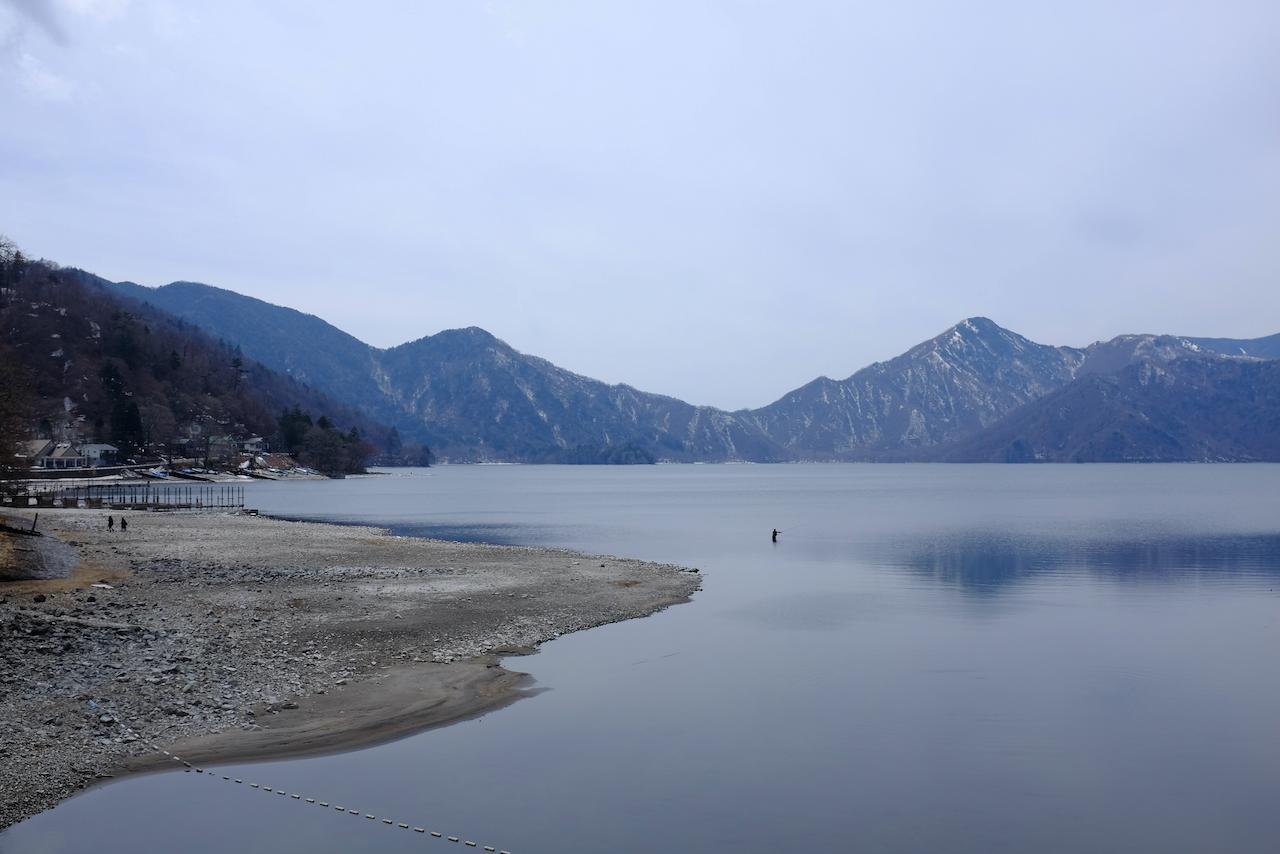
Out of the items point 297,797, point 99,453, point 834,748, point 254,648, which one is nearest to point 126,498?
point 99,453

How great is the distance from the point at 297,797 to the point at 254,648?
385 inches

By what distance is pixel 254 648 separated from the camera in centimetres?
2566

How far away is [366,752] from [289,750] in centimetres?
160

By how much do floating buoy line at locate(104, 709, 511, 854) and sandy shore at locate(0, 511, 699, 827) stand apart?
22cm

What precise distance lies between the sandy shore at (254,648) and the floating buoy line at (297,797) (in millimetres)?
216

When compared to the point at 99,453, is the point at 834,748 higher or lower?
lower

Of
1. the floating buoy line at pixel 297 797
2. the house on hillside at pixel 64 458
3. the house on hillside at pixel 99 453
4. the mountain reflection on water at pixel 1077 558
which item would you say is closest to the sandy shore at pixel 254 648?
the floating buoy line at pixel 297 797

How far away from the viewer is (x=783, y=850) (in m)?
15.3

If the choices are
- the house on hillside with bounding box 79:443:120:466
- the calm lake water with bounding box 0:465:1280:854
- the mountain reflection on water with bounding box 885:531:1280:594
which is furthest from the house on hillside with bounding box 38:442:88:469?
the calm lake water with bounding box 0:465:1280:854

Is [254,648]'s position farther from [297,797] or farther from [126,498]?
[126,498]

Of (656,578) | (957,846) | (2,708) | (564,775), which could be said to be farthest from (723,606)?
(2,708)

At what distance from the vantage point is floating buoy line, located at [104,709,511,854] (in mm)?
15656

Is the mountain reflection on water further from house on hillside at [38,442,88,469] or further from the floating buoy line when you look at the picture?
house on hillside at [38,442,88,469]

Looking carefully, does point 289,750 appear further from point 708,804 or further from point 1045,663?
point 1045,663
